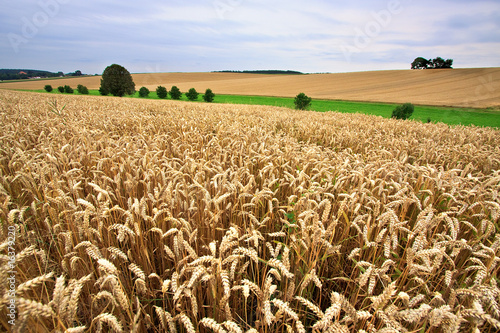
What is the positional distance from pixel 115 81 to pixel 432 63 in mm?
98150

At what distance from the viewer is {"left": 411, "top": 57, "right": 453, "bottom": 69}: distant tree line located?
3049 inches

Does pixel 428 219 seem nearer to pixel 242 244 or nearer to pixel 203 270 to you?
pixel 242 244

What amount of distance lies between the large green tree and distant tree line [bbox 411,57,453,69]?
9215 centimetres

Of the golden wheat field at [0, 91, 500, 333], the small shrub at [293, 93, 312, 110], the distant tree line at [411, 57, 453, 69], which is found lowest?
the golden wheat field at [0, 91, 500, 333]

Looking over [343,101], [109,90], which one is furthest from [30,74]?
[343,101]

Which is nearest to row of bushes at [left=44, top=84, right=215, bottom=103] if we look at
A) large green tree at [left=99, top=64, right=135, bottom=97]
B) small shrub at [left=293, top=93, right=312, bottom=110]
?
large green tree at [left=99, top=64, right=135, bottom=97]

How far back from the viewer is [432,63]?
3115 inches

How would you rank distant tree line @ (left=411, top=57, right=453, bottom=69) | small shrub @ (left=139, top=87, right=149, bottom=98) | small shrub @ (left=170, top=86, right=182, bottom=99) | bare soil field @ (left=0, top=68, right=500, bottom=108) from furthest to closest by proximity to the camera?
distant tree line @ (left=411, top=57, right=453, bottom=69) < small shrub @ (left=139, top=87, right=149, bottom=98) < small shrub @ (left=170, top=86, right=182, bottom=99) < bare soil field @ (left=0, top=68, right=500, bottom=108)

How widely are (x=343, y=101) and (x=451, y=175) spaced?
46104 millimetres

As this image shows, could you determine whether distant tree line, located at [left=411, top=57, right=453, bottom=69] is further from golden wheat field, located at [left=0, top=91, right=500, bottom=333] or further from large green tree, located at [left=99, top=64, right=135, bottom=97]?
golden wheat field, located at [left=0, top=91, right=500, bottom=333]

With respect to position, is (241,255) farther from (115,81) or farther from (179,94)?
(115,81)

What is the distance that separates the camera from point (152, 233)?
2119 millimetres

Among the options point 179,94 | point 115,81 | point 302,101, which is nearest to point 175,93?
point 179,94

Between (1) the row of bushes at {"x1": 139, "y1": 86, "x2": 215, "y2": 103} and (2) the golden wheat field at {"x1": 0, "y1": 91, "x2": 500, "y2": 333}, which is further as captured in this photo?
(1) the row of bushes at {"x1": 139, "y1": 86, "x2": 215, "y2": 103}
